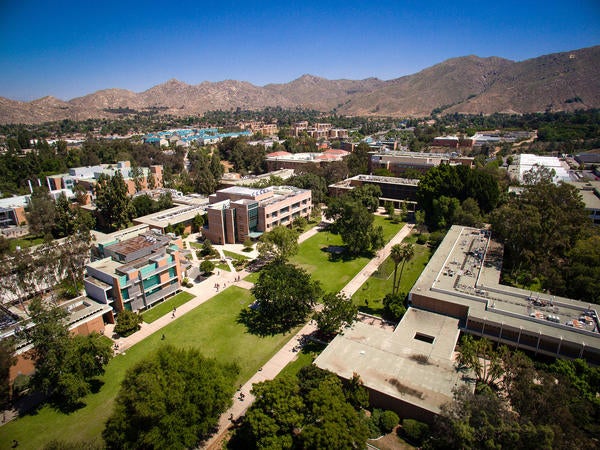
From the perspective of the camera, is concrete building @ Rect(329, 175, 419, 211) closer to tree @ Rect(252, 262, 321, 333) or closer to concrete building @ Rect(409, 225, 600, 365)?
concrete building @ Rect(409, 225, 600, 365)

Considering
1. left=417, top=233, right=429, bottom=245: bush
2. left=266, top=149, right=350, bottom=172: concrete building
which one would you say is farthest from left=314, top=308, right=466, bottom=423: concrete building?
left=266, top=149, right=350, bottom=172: concrete building

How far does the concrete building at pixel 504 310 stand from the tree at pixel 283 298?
474 inches

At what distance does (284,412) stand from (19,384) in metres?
23.2

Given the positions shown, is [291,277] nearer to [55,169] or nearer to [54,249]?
[54,249]

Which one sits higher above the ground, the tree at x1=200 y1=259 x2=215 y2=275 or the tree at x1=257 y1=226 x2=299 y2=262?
the tree at x1=257 y1=226 x2=299 y2=262

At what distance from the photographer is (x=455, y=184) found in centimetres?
6944

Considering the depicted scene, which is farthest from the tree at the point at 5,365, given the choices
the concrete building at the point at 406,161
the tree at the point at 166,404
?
the concrete building at the point at 406,161

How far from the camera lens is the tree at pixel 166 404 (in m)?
23.1

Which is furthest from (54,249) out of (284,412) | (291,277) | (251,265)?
(284,412)

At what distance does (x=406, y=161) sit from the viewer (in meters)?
100

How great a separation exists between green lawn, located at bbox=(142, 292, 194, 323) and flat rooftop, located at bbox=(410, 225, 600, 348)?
28.9 meters

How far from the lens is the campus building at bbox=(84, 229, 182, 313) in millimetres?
41594

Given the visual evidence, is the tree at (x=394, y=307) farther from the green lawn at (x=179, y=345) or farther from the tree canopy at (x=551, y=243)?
the tree canopy at (x=551, y=243)

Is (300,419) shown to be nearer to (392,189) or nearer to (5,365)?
(5,365)
